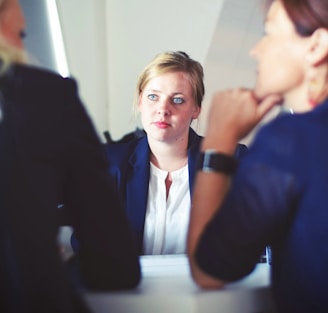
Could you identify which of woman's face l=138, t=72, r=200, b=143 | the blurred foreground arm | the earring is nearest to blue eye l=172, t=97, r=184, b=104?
woman's face l=138, t=72, r=200, b=143

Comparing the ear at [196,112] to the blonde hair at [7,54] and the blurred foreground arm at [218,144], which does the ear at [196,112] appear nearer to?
the blurred foreground arm at [218,144]

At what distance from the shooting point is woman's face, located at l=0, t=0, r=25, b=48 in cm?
37

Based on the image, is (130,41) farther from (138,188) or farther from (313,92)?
(313,92)

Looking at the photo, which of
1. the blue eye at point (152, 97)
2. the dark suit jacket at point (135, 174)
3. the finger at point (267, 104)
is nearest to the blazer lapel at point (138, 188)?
the dark suit jacket at point (135, 174)

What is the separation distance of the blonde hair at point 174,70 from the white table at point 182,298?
273 mm

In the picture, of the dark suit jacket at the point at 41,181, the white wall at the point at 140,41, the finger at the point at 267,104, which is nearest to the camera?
the dark suit jacket at the point at 41,181

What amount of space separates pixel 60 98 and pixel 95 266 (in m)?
0.19

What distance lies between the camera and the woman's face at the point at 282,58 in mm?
445

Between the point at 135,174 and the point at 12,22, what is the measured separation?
33cm

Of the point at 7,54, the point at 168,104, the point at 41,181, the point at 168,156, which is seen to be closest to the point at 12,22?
the point at 7,54

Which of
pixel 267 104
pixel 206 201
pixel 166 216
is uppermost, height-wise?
pixel 267 104

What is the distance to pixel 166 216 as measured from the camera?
2.13ft

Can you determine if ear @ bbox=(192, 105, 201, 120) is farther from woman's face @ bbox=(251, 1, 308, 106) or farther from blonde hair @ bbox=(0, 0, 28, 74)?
blonde hair @ bbox=(0, 0, 28, 74)

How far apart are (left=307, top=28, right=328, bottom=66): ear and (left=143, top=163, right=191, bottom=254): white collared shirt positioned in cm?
28
